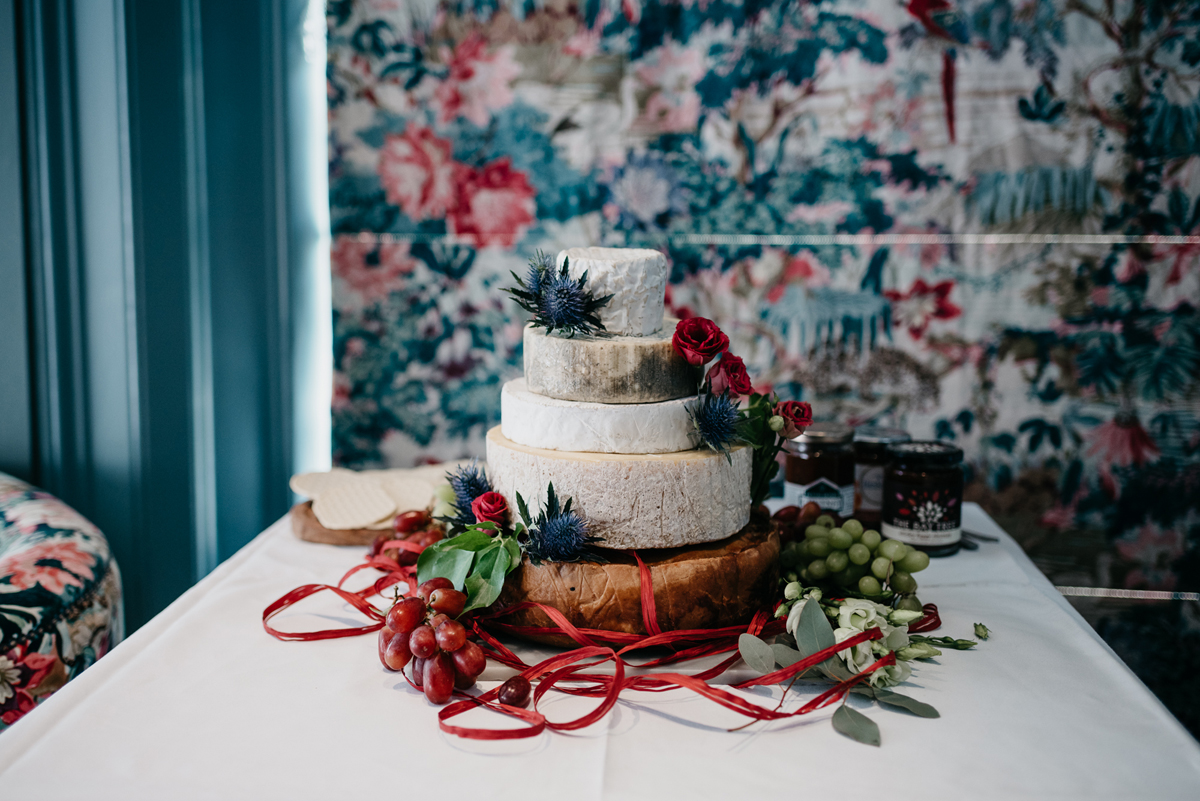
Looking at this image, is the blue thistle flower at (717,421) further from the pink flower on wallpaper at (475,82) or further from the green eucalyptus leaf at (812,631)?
the pink flower on wallpaper at (475,82)

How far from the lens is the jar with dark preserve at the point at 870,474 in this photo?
1359mm

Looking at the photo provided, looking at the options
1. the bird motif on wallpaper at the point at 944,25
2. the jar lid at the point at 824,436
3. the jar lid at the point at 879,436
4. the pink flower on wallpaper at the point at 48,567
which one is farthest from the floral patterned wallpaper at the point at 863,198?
the pink flower on wallpaper at the point at 48,567

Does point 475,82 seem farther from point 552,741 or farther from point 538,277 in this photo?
point 552,741

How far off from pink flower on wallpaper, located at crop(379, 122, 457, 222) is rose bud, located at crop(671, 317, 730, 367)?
Result: 1.10 m

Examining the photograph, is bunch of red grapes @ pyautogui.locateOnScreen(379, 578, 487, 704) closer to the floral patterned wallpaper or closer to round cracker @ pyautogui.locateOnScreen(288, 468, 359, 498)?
round cracker @ pyautogui.locateOnScreen(288, 468, 359, 498)

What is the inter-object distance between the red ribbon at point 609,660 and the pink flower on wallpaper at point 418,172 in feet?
3.62

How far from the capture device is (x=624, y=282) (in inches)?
35.4

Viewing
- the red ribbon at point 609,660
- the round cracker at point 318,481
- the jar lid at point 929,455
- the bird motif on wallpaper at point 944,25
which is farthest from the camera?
the bird motif on wallpaper at point 944,25

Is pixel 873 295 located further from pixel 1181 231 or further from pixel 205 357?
pixel 205 357

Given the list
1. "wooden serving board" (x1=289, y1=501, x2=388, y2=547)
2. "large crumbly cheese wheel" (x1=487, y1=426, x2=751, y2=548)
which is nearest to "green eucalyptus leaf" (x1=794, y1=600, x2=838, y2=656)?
"large crumbly cheese wheel" (x1=487, y1=426, x2=751, y2=548)

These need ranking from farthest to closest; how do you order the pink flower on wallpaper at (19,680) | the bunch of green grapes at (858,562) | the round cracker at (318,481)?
1. the round cracker at (318,481)
2. the bunch of green grapes at (858,562)
3. the pink flower on wallpaper at (19,680)

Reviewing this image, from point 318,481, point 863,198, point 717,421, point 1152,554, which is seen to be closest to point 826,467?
point 717,421

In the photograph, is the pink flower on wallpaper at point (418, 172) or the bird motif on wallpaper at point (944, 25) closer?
the bird motif on wallpaper at point (944, 25)

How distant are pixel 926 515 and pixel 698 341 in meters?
0.57
